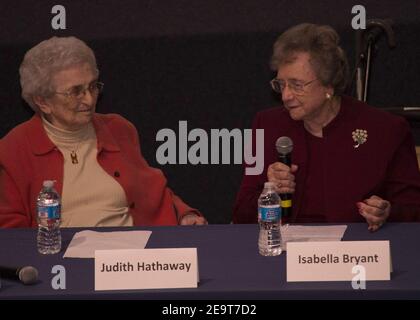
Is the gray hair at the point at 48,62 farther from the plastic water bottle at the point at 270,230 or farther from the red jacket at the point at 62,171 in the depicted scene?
the plastic water bottle at the point at 270,230

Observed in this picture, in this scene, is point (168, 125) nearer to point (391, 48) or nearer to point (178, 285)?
point (391, 48)

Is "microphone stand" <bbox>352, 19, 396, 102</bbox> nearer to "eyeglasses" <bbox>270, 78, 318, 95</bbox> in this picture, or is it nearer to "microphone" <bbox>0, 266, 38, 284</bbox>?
"eyeglasses" <bbox>270, 78, 318, 95</bbox>

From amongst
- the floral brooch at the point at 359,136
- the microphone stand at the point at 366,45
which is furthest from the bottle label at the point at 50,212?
the microphone stand at the point at 366,45

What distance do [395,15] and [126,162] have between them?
1291mm

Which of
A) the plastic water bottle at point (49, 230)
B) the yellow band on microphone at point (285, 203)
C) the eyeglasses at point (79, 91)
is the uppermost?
the eyeglasses at point (79, 91)

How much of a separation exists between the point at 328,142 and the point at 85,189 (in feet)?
3.17

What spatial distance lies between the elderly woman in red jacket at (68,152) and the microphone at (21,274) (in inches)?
34.6

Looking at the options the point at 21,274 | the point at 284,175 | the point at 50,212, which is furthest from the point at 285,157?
the point at 21,274

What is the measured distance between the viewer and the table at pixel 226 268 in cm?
236

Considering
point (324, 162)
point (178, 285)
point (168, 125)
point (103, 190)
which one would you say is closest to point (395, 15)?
point (324, 162)

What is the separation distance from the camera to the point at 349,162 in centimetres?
346

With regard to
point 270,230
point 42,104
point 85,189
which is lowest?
point 270,230

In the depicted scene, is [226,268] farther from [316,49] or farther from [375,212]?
[316,49]

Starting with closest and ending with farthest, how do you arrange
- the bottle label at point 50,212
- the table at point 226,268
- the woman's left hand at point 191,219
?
the table at point 226,268, the bottle label at point 50,212, the woman's left hand at point 191,219
